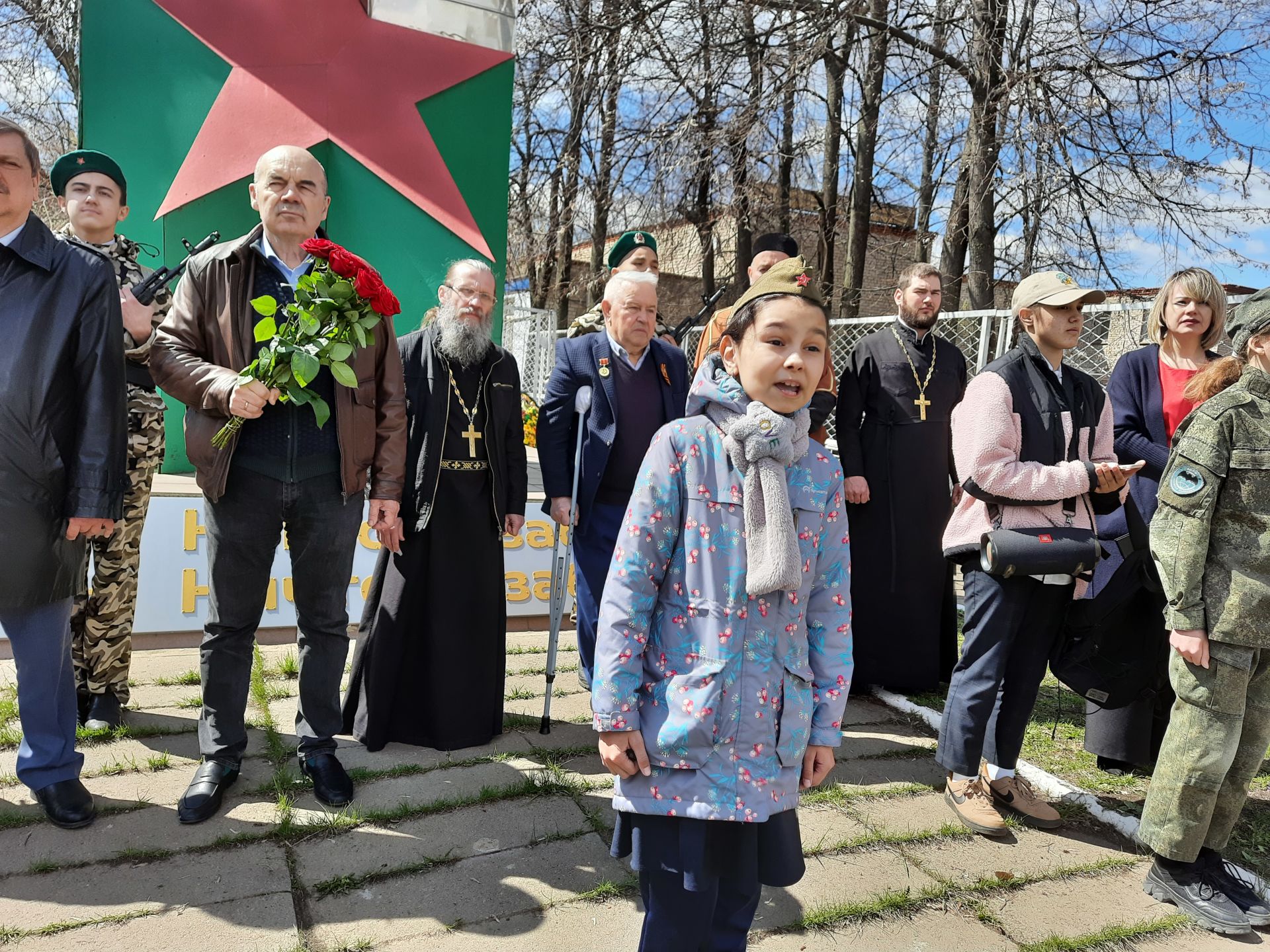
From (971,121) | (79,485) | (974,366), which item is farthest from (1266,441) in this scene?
(971,121)

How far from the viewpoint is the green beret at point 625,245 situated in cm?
464

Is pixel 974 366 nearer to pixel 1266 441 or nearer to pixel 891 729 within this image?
pixel 891 729

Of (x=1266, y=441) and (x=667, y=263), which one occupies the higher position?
(x=667, y=263)

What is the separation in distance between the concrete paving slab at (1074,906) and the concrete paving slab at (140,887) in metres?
2.11

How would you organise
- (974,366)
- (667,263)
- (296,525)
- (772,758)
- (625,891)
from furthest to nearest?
(667,263)
(974,366)
(296,525)
(625,891)
(772,758)

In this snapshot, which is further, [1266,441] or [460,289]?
[460,289]

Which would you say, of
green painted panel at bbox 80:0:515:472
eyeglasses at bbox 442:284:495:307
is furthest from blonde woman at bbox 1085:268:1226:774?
green painted panel at bbox 80:0:515:472

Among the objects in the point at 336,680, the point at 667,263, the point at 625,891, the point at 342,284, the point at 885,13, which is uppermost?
the point at 885,13

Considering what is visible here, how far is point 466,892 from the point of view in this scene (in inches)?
104

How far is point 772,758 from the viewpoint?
1.93m

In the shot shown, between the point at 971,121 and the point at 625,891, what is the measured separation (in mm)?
8640

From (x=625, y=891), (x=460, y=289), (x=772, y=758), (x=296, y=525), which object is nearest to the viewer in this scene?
(x=772, y=758)

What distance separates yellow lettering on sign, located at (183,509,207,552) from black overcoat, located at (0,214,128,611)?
73.9 inches

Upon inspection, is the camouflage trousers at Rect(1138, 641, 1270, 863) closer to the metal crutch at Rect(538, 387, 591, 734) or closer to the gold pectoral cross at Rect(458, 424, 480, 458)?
the metal crutch at Rect(538, 387, 591, 734)
